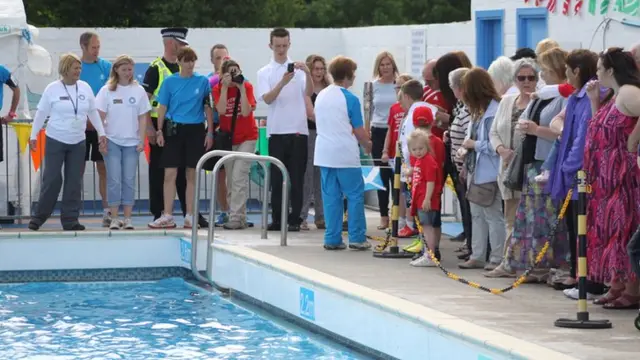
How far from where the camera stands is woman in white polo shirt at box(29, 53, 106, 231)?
13992mm

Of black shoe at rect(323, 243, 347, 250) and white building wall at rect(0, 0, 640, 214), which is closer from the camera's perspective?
black shoe at rect(323, 243, 347, 250)

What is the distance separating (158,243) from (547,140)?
5141mm

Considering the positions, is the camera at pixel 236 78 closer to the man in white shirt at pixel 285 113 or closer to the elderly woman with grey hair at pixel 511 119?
the man in white shirt at pixel 285 113

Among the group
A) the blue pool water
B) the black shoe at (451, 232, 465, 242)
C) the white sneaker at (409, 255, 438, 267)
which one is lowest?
the blue pool water

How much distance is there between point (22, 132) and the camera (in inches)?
614

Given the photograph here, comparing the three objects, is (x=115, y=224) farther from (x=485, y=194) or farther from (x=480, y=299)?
(x=480, y=299)

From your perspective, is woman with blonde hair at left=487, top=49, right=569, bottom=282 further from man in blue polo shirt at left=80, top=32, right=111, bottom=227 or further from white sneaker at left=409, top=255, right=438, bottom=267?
man in blue polo shirt at left=80, top=32, right=111, bottom=227

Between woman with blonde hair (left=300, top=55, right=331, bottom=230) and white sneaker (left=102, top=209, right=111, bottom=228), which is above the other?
woman with blonde hair (left=300, top=55, right=331, bottom=230)

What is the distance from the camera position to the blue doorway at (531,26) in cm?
1446

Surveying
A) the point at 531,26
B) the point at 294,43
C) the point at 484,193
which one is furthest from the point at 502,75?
the point at 294,43

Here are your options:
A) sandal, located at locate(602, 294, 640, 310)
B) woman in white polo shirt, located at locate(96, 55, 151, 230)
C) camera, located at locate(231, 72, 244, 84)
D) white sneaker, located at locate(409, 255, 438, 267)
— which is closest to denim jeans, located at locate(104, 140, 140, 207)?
woman in white polo shirt, located at locate(96, 55, 151, 230)

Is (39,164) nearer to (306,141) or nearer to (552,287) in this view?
(306,141)

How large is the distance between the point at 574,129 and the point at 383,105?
4719 millimetres

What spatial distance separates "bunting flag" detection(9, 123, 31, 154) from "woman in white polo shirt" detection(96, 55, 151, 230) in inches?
58.4
